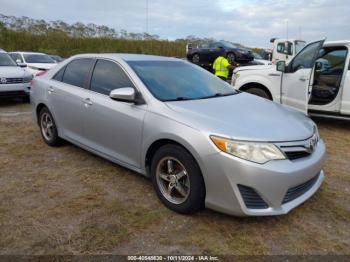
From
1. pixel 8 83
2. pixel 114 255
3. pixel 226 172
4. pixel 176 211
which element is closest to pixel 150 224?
pixel 176 211

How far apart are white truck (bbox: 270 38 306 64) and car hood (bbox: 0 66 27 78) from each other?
37.9 feet

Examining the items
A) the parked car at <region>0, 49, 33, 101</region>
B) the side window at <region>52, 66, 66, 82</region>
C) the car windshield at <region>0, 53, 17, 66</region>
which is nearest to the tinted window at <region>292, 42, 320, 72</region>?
the side window at <region>52, 66, 66, 82</region>

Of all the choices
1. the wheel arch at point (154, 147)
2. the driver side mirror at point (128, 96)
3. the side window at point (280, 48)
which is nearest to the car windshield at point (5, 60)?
the driver side mirror at point (128, 96)

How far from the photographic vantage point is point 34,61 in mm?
13711

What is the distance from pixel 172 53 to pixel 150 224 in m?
31.9

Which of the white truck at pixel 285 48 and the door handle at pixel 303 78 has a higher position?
the white truck at pixel 285 48

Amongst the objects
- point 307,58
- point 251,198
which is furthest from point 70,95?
point 307,58

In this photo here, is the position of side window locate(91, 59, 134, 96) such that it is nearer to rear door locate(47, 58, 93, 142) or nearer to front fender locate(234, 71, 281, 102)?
rear door locate(47, 58, 93, 142)

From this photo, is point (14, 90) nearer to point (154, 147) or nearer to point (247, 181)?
point (154, 147)

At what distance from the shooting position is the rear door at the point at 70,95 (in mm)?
4676

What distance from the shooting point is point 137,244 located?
2.98 meters

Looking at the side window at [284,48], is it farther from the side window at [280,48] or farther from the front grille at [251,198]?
the front grille at [251,198]

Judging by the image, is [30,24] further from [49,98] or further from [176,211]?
[176,211]

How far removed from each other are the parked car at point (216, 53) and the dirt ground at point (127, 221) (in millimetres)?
15416
